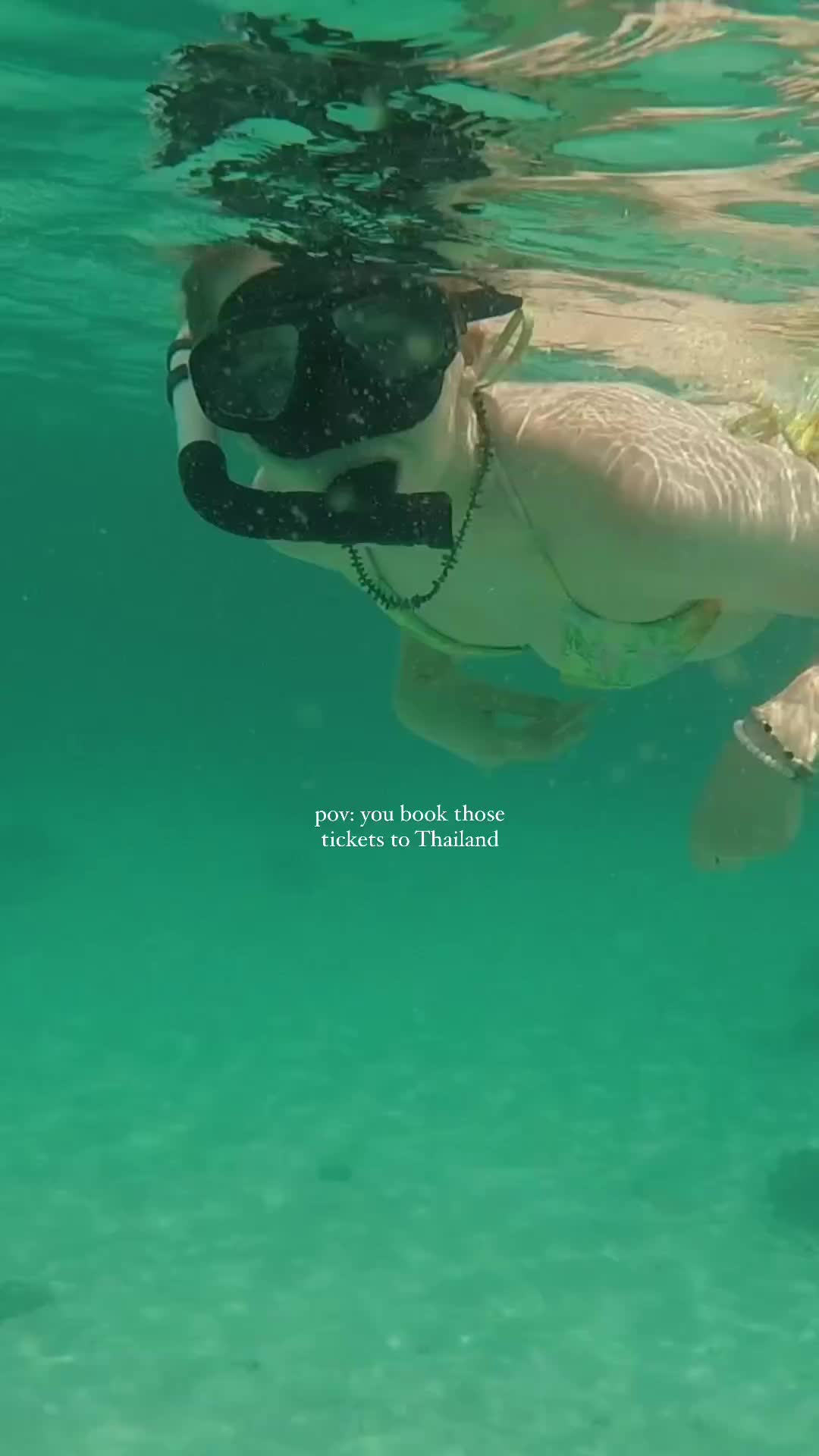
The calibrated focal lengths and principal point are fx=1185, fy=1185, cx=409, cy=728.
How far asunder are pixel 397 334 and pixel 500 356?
0.75 meters

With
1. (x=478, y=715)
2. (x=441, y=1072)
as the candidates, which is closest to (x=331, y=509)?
(x=478, y=715)

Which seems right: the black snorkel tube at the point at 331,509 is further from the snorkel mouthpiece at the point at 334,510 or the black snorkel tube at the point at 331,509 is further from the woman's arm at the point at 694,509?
the woman's arm at the point at 694,509

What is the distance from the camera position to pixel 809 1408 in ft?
35.6

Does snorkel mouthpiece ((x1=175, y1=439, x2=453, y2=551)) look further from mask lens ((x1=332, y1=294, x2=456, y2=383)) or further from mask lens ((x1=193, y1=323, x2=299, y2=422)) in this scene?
mask lens ((x1=332, y1=294, x2=456, y2=383))

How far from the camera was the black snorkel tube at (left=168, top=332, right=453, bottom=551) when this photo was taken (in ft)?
11.2

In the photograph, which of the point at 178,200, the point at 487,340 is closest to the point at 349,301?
the point at 487,340

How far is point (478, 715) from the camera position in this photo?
17.1 ft

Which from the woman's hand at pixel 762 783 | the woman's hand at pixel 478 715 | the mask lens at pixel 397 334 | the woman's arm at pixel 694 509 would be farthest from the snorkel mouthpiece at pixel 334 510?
the woman's hand at pixel 478 715

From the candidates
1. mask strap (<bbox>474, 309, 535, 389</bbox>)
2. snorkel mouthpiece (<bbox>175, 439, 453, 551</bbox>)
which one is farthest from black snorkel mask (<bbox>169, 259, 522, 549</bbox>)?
mask strap (<bbox>474, 309, 535, 389</bbox>)

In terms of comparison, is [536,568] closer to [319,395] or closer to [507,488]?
[507,488]

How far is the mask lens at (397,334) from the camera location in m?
3.70

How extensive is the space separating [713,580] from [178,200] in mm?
7444

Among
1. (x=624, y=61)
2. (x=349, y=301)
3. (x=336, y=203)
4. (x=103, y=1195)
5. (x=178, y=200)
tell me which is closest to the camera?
(x=349, y=301)

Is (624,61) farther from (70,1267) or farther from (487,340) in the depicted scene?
(70,1267)
